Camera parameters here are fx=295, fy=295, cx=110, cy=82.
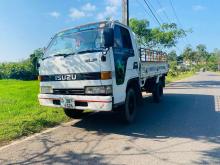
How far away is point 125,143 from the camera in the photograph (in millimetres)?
5957

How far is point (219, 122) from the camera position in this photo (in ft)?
25.6

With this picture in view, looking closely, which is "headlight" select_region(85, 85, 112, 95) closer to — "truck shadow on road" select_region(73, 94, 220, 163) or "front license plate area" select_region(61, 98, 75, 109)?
"front license plate area" select_region(61, 98, 75, 109)

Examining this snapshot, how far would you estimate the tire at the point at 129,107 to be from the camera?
24.0ft

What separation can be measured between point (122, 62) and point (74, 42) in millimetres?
1264

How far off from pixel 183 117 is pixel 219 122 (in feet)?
3.60

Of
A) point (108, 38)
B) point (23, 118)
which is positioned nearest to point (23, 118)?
point (23, 118)

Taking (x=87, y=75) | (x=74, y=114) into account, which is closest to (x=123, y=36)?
(x=87, y=75)

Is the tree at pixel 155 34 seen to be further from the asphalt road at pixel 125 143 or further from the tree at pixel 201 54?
the tree at pixel 201 54

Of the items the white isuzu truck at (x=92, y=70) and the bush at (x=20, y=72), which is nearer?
the white isuzu truck at (x=92, y=70)

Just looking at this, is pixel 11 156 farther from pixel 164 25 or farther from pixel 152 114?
pixel 164 25

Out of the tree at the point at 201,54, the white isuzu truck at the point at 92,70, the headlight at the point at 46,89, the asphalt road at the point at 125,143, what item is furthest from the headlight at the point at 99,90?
the tree at the point at 201,54

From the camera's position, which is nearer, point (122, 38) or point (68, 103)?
point (68, 103)

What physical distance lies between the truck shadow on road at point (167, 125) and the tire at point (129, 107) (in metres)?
0.19

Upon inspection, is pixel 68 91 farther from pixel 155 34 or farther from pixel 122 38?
pixel 155 34
